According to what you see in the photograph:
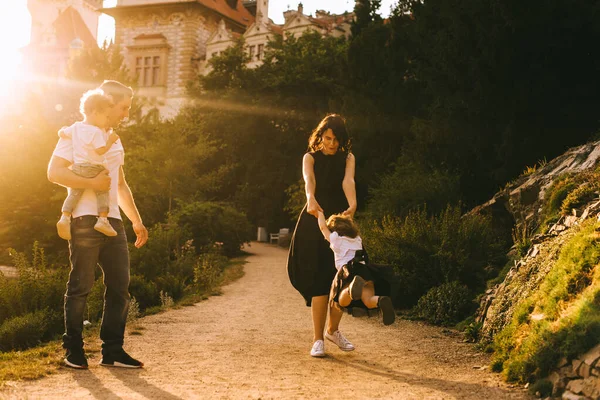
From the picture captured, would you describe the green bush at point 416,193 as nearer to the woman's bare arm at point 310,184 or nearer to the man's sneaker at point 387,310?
the woman's bare arm at point 310,184

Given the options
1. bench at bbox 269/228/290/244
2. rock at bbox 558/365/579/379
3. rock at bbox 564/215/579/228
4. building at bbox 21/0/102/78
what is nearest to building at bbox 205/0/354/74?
bench at bbox 269/228/290/244

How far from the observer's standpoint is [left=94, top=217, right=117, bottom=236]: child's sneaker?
5.10 meters

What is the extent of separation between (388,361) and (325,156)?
1932 millimetres

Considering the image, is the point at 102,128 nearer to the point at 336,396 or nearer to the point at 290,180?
the point at 336,396

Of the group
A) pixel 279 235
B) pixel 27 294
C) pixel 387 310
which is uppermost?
pixel 387 310

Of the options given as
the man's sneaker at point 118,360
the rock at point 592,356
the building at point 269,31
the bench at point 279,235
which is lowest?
the bench at point 279,235

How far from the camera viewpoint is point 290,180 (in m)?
35.1

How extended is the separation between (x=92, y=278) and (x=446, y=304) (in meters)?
5.07

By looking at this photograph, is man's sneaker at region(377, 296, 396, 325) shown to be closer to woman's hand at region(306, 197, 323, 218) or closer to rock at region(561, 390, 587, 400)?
woman's hand at region(306, 197, 323, 218)

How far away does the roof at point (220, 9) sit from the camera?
5122cm

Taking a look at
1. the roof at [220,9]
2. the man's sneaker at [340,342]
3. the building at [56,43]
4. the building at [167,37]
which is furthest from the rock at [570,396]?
the building at [56,43]

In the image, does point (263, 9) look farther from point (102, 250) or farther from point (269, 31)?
point (102, 250)

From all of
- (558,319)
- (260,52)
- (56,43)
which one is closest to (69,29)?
(56,43)

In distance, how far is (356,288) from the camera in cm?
534
